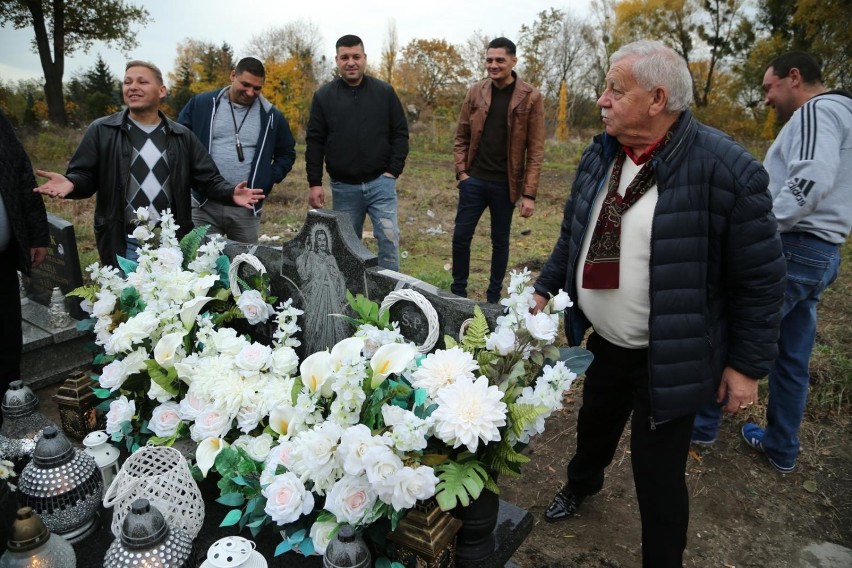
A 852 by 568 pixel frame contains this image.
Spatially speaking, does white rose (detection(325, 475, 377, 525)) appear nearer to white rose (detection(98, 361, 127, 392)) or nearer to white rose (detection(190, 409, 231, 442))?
white rose (detection(190, 409, 231, 442))

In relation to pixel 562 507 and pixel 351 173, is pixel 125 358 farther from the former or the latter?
pixel 351 173

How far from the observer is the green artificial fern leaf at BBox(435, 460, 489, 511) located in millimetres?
1520

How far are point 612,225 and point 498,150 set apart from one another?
267 centimetres

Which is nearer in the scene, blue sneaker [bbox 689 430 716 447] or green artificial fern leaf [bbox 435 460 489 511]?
green artificial fern leaf [bbox 435 460 489 511]

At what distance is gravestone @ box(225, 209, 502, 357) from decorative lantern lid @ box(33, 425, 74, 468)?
98cm

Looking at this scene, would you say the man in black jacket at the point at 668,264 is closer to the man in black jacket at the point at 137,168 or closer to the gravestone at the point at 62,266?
the man in black jacket at the point at 137,168

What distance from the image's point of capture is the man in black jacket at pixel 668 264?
69.4 inches

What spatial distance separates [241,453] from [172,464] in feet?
0.71

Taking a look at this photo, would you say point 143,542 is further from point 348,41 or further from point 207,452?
point 348,41

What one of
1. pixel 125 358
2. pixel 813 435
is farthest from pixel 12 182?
pixel 813 435

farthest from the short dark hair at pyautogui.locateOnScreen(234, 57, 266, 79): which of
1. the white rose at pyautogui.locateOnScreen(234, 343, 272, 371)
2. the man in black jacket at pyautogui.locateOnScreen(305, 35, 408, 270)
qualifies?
the white rose at pyautogui.locateOnScreen(234, 343, 272, 371)

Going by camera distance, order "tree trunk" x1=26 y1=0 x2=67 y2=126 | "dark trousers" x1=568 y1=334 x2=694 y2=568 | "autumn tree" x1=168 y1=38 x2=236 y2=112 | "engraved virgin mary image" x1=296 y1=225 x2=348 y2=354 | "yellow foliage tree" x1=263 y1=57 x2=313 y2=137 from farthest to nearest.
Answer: "autumn tree" x1=168 y1=38 x2=236 y2=112 < "yellow foliage tree" x1=263 y1=57 x2=313 y2=137 < "tree trunk" x1=26 y1=0 x2=67 y2=126 < "engraved virgin mary image" x1=296 y1=225 x2=348 y2=354 < "dark trousers" x1=568 y1=334 x2=694 y2=568

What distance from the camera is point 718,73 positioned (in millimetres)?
34250

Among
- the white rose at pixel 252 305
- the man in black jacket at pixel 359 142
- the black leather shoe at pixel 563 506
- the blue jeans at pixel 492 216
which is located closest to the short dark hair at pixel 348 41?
the man in black jacket at pixel 359 142
